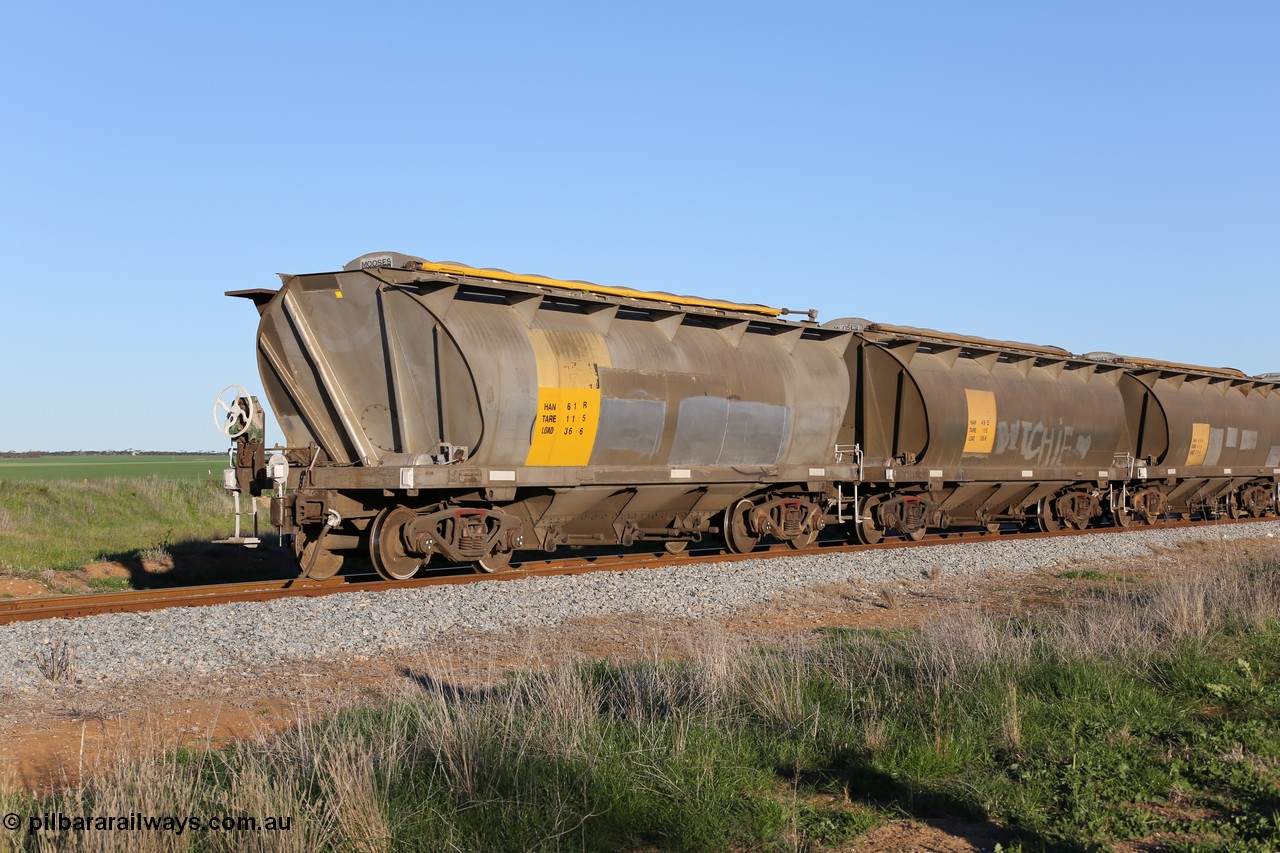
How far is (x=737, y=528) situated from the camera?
58.0 feet

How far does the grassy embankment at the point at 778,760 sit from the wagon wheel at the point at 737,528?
8.91 m

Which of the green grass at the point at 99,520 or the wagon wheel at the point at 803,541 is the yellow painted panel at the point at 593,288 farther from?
the green grass at the point at 99,520

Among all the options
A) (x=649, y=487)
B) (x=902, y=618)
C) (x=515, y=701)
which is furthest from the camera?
(x=649, y=487)

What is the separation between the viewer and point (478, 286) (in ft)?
44.3

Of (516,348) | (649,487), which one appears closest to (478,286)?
(516,348)

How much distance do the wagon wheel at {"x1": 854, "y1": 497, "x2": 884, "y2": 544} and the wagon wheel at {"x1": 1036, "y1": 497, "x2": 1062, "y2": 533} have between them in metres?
5.70

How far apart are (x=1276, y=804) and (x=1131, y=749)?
0.90 meters

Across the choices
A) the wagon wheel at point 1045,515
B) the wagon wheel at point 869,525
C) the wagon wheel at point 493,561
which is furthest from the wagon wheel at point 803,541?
the wagon wheel at point 1045,515

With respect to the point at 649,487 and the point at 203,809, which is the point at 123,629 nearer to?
the point at 203,809

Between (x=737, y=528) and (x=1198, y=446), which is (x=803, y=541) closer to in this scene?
(x=737, y=528)

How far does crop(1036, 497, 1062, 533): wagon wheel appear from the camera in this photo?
78.9ft

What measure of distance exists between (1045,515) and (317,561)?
54.9 feet

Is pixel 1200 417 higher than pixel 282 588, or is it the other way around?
pixel 1200 417

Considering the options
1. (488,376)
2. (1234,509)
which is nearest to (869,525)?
(488,376)
